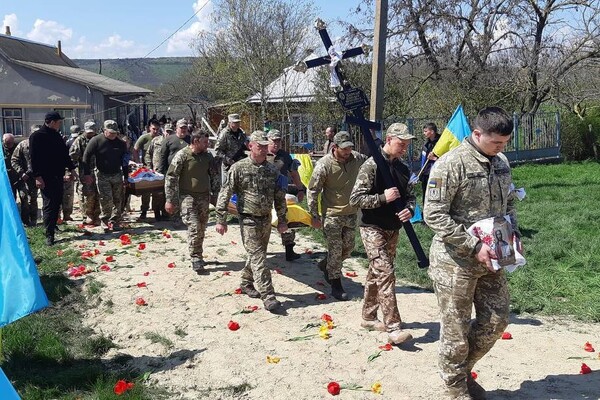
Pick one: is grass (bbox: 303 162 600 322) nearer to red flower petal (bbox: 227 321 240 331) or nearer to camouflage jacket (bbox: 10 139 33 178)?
red flower petal (bbox: 227 321 240 331)

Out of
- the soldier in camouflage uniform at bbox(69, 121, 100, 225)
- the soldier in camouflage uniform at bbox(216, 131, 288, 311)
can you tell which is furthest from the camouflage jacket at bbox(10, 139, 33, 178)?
the soldier in camouflage uniform at bbox(216, 131, 288, 311)

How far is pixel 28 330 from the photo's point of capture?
Result: 6957 mm

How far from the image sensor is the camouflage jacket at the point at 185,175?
30.2 ft

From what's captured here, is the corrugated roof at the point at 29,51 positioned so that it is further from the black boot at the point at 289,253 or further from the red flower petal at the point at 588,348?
the red flower petal at the point at 588,348

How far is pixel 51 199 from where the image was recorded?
11.0 meters

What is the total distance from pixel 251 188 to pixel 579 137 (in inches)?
835

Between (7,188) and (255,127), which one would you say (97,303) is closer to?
(7,188)

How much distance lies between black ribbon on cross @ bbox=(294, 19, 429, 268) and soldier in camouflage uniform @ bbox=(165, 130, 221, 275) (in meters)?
2.92

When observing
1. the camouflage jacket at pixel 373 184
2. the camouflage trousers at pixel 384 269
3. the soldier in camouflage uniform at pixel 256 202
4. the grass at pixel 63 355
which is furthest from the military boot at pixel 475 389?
the soldier in camouflage uniform at pixel 256 202

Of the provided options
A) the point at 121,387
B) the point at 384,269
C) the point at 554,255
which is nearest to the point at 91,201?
the point at 121,387

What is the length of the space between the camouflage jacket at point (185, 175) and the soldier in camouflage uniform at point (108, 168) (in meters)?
2.98

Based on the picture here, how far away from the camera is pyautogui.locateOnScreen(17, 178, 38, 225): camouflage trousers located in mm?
12648

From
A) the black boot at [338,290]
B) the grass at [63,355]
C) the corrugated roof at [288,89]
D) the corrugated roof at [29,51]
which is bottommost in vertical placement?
the grass at [63,355]

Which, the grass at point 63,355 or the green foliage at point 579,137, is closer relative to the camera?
the grass at point 63,355
